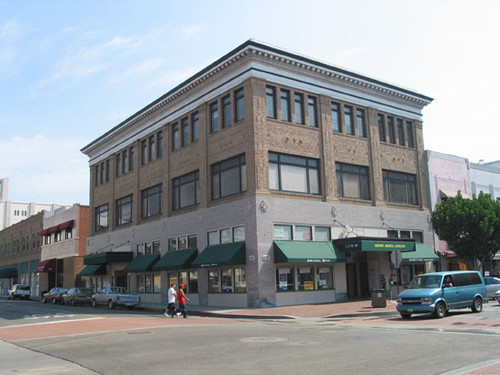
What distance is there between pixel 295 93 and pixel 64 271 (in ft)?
116

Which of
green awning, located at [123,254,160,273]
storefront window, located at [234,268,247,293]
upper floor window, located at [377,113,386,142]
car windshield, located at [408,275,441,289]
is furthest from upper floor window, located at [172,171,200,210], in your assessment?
car windshield, located at [408,275,441,289]

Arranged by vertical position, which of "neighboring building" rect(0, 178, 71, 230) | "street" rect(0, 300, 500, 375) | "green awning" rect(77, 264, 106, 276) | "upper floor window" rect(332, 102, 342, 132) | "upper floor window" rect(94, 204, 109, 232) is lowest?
"street" rect(0, 300, 500, 375)

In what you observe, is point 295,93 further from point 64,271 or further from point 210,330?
point 64,271

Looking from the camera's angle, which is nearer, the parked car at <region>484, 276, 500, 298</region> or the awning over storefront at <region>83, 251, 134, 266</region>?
the parked car at <region>484, 276, 500, 298</region>

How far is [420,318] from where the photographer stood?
20.5 metres

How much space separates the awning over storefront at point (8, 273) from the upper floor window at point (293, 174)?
57.5 metres

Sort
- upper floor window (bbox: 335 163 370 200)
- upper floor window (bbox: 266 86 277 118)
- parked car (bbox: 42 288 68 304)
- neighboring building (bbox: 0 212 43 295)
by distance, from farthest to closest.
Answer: neighboring building (bbox: 0 212 43 295), parked car (bbox: 42 288 68 304), upper floor window (bbox: 335 163 370 200), upper floor window (bbox: 266 86 277 118)

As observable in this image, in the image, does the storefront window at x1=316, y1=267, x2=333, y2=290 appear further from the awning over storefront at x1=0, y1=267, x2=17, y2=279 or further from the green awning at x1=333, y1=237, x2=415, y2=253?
the awning over storefront at x1=0, y1=267, x2=17, y2=279

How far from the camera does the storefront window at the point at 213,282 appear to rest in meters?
30.4

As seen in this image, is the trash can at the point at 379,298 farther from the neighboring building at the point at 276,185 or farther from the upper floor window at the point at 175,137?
the upper floor window at the point at 175,137

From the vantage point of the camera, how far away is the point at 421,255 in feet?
110

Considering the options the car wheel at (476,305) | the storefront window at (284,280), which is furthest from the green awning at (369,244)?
the car wheel at (476,305)

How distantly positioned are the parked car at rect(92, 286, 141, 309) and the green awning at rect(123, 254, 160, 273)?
3.49 metres

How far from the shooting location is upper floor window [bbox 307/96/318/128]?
31328 mm
